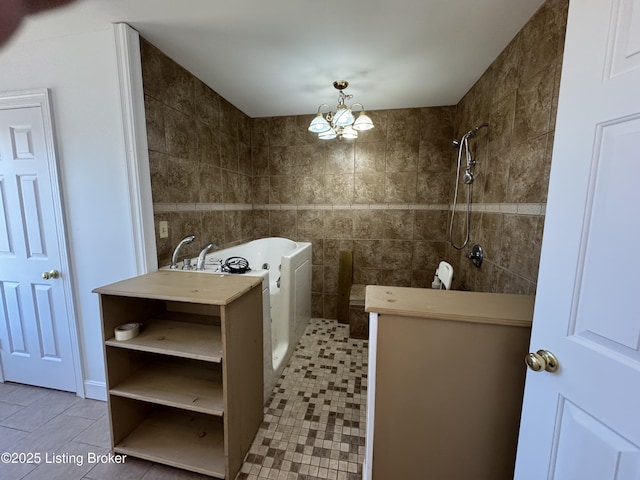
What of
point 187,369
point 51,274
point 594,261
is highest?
point 594,261

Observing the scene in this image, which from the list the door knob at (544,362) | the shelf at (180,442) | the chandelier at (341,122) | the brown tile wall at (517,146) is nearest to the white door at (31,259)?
the shelf at (180,442)

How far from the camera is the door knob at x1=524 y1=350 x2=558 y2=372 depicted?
711 mm

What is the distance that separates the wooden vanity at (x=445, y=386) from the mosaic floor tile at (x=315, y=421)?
1.23 feet

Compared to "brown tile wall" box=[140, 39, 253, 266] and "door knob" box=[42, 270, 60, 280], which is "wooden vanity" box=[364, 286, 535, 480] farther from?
"door knob" box=[42, 270, 60, 280]

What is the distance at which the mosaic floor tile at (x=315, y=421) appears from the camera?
129 centimetres

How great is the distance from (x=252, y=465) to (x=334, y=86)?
2633 millimetres

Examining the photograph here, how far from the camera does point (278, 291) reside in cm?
232

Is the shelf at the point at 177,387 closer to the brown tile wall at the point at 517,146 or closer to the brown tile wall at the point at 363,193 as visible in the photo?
the brown tile wall at the point at 517,146

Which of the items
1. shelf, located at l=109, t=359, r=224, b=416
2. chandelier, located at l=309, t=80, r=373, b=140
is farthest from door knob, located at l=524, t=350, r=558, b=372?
chandelier, located at l=309, t=80, r=373, b=140

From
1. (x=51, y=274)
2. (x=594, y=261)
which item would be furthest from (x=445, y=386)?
(x=51, y=274)

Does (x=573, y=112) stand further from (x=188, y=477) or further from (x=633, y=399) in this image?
(x=188, y=477)

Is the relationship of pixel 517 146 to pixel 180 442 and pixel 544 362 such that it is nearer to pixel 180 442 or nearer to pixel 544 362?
pixel 544 362

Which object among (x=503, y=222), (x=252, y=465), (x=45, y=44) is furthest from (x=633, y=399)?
(x=45, y=44)

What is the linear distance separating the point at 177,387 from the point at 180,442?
305 millimetres
